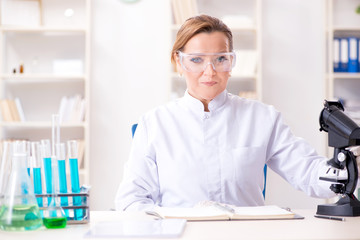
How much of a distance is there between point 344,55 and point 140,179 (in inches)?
104

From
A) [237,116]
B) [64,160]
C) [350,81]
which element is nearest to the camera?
[64,160]

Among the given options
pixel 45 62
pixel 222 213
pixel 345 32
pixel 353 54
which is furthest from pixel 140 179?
pixel 345 32

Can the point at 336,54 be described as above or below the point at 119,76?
above

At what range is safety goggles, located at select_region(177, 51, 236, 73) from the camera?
79.8 inches

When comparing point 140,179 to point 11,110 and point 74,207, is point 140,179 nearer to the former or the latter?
point 74,207

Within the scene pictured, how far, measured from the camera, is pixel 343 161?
1.58 metres

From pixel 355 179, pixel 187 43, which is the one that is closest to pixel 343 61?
pixel 187 43

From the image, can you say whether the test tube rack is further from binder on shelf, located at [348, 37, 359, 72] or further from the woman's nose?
binder on shelf, located at [348, 37, 359, 72]

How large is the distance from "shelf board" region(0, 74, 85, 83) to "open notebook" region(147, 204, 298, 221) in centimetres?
264

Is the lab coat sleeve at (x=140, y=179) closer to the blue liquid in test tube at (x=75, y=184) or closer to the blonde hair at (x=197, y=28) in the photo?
the blonde hair at (x=197, y=28)

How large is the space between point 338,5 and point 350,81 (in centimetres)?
63

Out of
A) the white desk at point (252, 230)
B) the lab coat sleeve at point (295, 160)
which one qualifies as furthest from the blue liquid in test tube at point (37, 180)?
the lab coat sleeve at point (295, 160)

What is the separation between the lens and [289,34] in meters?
4.40

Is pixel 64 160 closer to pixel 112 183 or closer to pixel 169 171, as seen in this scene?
pixel 169 171
